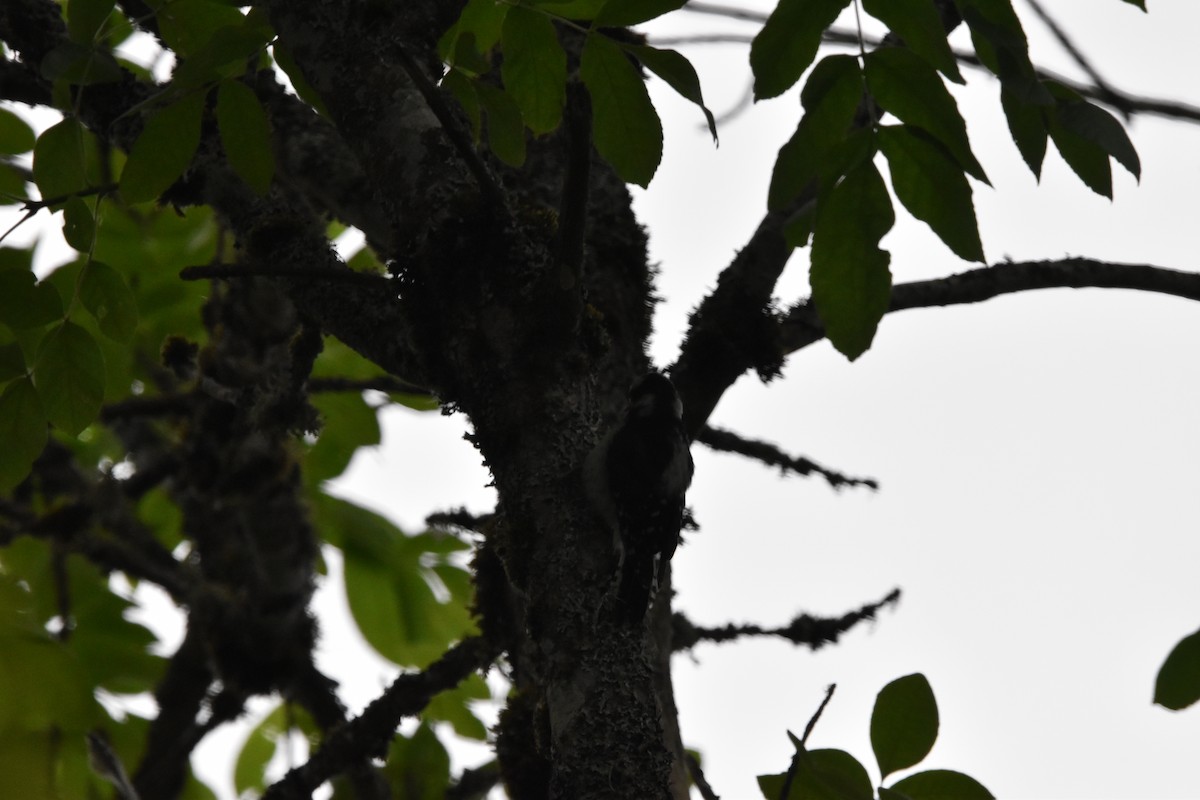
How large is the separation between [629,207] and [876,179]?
191 cm

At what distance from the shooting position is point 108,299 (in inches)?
118

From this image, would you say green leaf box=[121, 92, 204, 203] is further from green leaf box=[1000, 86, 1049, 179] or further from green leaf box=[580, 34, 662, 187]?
green leaf box=[1000, 86, 1049, 179]

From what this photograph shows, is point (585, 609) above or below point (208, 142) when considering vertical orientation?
below

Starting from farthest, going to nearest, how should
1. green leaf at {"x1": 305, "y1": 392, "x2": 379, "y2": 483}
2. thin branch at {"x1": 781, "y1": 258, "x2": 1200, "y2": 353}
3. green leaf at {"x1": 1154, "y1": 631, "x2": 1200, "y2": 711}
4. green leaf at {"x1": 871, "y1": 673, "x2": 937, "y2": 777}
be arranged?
1. green leaf at {"x1": 305, "y1": 392, "x2": 379, "y2": 483}
2. thin branch at {"x1": 781, "y1": 258, "x2": 1200, "y2": 353}
3. green leaf at {"x1": 871, "y1": 673, "x2": 937, "y2": 777}
4. green leaf at {"x1": 1154, "y1": 631, "x2": 1200, "y2": 711}

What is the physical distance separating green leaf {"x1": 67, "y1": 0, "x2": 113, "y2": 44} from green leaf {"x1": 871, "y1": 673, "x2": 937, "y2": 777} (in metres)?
2.04

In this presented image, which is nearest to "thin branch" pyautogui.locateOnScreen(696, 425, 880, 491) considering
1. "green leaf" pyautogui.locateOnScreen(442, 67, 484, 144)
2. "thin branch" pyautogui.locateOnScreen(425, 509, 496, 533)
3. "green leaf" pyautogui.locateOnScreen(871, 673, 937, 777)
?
"thin branch" pyautogui.locateOnScreen(425, 509, 496, 533)

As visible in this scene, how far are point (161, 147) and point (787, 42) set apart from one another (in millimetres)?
1258

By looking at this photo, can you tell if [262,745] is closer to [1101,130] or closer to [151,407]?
[151,407]

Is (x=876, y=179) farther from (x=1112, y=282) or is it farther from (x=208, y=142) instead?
(x=208, y=142)

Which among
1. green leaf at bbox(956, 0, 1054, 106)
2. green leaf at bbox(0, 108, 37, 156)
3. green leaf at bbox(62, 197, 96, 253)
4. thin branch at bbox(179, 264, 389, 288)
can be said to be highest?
green leaf at bbox(0, 108, 37, 156)

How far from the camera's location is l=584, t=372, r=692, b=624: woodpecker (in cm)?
249

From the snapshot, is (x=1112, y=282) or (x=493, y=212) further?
(x=1112, y=282)

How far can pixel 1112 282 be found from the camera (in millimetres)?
3387

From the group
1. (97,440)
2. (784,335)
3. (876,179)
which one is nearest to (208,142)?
(784,335)
